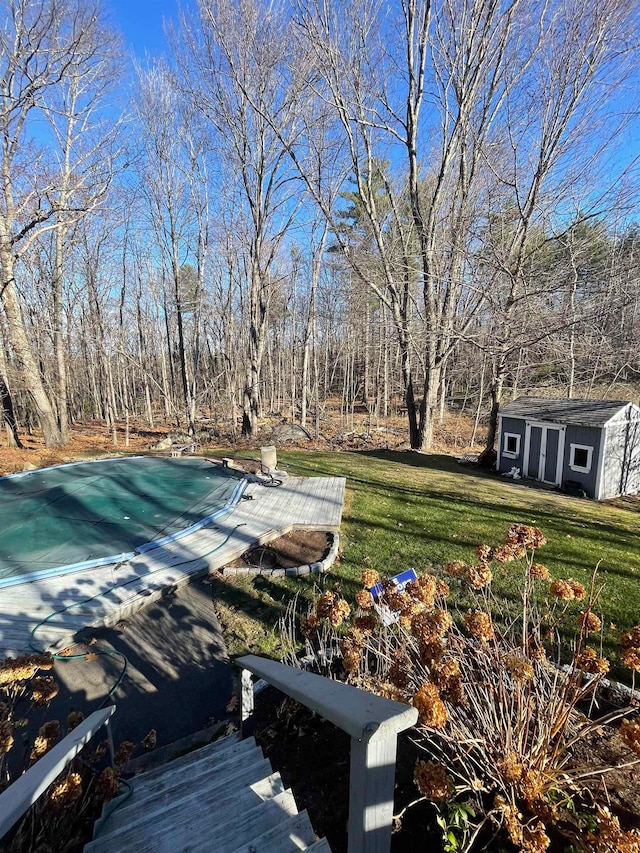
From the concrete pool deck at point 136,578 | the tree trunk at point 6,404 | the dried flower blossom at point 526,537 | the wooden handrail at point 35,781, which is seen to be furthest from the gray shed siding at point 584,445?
the tree trunk at point 6,404

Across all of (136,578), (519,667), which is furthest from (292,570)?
(519,667)

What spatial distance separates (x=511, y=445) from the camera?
10.2 metres

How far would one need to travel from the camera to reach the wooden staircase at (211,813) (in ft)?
4.79

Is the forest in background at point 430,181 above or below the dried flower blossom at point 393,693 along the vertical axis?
above

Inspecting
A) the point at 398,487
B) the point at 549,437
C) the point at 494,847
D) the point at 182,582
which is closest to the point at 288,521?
the point at 182,582

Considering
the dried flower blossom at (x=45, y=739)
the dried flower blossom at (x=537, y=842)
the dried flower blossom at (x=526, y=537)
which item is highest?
the dried flower blossom at (x=526, y=537)

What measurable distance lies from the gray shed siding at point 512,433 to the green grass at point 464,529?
3.99 feet

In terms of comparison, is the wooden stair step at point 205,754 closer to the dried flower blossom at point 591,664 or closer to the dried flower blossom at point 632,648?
the dried flower blossom at point 591,664

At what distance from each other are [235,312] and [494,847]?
70.0ft

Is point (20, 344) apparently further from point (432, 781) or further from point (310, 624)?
point (432, 781)

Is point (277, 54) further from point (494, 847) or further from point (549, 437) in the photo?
point (494, 847)

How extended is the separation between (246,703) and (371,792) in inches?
60.8

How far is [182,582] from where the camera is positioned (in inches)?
173

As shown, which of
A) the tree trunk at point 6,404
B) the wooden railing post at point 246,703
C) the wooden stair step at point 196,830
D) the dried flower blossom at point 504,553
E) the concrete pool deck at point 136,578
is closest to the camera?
the wooden stair step at point 196,830
